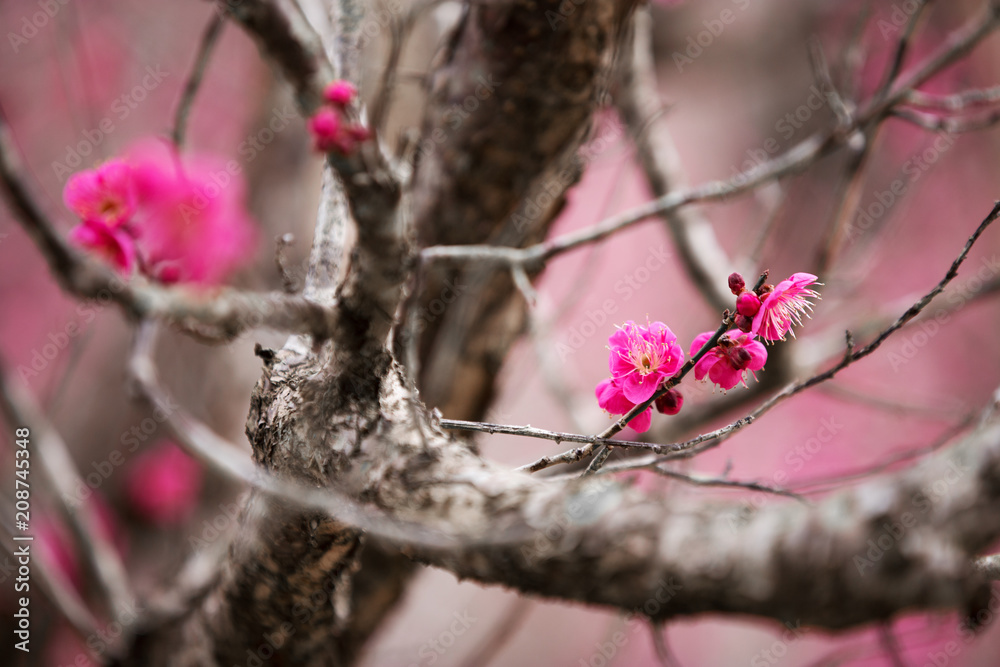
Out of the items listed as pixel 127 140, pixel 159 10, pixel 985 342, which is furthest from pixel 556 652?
pixel 159 10

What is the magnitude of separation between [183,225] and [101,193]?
265 mm

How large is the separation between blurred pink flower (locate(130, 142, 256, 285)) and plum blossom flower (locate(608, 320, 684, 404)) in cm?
56

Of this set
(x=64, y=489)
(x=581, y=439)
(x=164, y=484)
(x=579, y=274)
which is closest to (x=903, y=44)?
(x=581, y=439)

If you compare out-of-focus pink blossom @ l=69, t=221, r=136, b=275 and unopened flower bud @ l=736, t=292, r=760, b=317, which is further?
out-of-focus pink blossom @ l=69, t=221, r=136, b=275

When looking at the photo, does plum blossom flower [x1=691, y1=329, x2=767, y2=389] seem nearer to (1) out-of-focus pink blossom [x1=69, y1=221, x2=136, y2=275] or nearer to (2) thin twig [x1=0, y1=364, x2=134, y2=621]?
(1) out-of-focus pink blossom [x1=69, y1=221, x2=136, y2=275]

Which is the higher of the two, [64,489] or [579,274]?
[579,274]

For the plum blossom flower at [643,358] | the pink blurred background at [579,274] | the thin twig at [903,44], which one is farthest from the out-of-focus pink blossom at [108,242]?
the thin twig at [903,44]

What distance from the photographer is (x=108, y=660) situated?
3.41ft

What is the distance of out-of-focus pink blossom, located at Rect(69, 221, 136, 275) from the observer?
71 centimetres

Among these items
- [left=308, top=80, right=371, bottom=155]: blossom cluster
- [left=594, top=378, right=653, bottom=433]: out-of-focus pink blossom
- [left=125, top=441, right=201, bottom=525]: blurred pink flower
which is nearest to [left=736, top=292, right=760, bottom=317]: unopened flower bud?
[left=594, top=378, right=653, bottom=433]: out-of-focus pink blossom

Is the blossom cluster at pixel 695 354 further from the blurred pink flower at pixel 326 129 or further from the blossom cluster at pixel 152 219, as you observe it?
the blossom cluster at pixel 152 219

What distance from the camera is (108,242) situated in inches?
28.5

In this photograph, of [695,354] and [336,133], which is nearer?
[336,133]

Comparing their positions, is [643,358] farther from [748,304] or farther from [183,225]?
[183,225]
